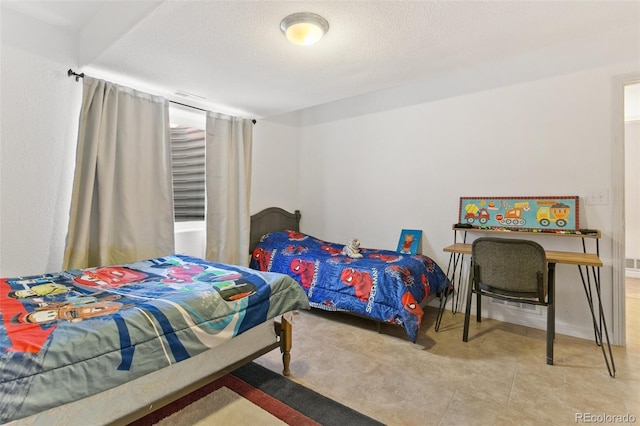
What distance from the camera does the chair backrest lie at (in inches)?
88.0

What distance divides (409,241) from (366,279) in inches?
41.0

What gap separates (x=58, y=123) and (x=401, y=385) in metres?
3.20

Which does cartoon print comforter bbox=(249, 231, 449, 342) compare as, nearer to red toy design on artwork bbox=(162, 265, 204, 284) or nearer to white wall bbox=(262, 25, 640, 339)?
white wall bbox=(262, 25, 640, 339)

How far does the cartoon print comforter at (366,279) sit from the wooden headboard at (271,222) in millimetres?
377

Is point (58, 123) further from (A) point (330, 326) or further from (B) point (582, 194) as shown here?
(B) point (582, 194)

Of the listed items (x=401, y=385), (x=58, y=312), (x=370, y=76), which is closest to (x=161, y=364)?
(x=58, y=312)

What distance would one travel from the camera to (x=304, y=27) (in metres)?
1.83

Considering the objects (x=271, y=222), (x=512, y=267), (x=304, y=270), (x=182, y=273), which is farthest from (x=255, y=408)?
(x=271, y=222)

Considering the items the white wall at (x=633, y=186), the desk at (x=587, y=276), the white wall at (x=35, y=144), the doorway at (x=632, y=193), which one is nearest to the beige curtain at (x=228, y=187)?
the white wall at (x=35, y=144)

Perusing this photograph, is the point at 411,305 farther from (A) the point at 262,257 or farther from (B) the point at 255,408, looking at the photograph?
(A) the point at 262,257

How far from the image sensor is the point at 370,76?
263cm

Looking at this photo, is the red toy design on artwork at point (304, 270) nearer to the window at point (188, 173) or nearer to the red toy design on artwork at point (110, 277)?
the window at point (188, 173)

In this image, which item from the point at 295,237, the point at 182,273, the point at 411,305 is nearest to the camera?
the point at 182,273

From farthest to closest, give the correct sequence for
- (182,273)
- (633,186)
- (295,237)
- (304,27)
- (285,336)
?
(633,186) < (295,237) < (182,273) < (285,336) < (304,27)
